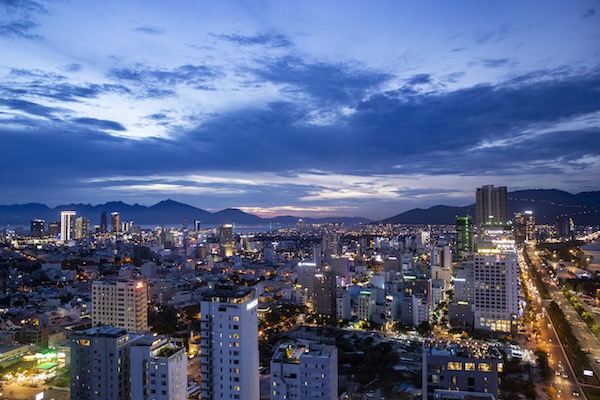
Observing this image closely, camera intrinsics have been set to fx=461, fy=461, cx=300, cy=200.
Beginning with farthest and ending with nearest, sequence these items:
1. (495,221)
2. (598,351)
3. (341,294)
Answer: (495,221) < (341,294) < (598,351)

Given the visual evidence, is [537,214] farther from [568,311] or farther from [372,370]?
[372,370]

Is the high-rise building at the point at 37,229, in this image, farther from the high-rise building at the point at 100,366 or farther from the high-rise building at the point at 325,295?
the high-rise building at the point at 100,366

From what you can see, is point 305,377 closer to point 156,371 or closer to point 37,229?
point 156,371

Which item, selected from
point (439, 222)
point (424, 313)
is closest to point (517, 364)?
point (424, 313)

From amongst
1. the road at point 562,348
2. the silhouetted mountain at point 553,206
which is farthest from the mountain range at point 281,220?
the road at point 562,348

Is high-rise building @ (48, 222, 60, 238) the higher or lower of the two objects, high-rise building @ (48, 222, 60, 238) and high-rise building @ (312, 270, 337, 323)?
the higher

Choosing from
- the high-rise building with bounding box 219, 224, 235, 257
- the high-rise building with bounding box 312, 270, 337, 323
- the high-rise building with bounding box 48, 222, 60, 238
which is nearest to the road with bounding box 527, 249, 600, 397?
the high-rise building with bounding box 312, 270, 337, 323

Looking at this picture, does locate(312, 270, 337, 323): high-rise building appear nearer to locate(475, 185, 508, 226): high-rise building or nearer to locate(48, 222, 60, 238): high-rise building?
locate(475, 185, 508, 226): high-rise building
